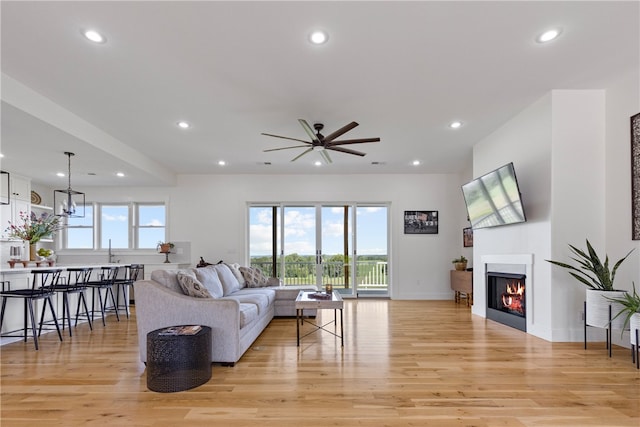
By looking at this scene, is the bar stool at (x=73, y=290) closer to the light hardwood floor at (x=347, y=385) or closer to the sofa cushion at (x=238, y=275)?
the light hardwood floor at (x=347, y=385)

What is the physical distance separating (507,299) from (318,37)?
429 centimetres

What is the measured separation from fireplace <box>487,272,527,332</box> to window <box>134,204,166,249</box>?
676 centimetres

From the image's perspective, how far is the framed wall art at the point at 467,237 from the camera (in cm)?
757

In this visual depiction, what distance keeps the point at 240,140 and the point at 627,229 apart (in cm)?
500

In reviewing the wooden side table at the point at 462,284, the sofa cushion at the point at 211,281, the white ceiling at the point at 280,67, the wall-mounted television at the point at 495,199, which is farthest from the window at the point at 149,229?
the wall-mounted television at the point at 495,199

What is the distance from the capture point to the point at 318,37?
114 inches

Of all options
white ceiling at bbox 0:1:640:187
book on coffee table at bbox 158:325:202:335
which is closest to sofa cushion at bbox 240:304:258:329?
book on coffee table at bbox 158:325:202:335

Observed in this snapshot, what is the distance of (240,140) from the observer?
5703 mm

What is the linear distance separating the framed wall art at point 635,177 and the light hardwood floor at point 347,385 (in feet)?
4.22

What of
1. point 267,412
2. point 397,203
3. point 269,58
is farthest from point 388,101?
point 397,203

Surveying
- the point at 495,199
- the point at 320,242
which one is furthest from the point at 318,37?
the point at 320,242

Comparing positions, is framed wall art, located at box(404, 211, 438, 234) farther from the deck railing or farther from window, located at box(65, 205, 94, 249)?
window, located at box(65, 205, 94, 249)

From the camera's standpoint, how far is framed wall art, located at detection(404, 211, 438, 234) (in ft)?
26.9

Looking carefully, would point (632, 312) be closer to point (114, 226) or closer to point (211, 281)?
point (211, 281)
